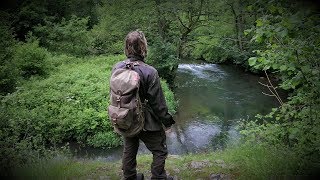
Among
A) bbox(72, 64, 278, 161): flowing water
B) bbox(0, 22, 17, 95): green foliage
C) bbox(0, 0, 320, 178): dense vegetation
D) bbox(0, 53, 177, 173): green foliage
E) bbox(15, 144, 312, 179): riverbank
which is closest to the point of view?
bbox(15, 144, 312, 179): riverbank

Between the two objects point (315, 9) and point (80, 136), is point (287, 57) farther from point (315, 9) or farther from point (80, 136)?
point (80, 136)

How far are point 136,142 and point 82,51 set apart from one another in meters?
15.9

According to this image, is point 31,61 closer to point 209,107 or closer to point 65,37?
point 65,37

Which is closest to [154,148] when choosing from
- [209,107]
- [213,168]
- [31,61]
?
[213,168]

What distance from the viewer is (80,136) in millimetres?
9984

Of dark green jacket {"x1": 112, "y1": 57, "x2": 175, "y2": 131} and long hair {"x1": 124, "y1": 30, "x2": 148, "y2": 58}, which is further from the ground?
long hair {"x1": 124, "y1": 30, "x2": 148, "y2": 58}

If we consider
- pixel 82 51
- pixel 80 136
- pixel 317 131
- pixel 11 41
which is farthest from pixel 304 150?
pixel 82 51

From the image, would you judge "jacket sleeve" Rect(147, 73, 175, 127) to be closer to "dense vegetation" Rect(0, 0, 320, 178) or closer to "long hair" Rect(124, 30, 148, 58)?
"long hair" Rect(124, 30, 148, 58)

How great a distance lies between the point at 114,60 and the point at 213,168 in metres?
12.6

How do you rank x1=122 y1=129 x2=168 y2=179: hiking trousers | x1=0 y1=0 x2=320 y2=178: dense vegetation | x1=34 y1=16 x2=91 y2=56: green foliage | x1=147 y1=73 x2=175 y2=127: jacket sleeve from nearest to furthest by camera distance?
x1=147 y1=73 x2=175 y2=127: jacket sleeve
x1=122 y1=129 x2=168 y2=179: hiking trousers
x1=0 y1=0 x2=320 y2=178: dense vegetation
x1=34 y1=16 x2=91 y2=56: green foliage

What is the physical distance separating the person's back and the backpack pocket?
303 millimetres

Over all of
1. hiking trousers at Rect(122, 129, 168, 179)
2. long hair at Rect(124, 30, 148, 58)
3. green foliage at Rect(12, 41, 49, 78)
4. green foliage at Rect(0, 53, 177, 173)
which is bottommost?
green foliage at Rect(0, 53, 177, 173)

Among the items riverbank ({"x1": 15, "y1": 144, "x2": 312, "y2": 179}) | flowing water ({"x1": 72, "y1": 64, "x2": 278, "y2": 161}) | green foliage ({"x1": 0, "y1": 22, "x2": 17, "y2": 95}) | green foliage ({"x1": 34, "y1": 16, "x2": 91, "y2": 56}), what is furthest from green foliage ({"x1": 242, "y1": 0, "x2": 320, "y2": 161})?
green foliage ({"x1": 34, "y1": 16, "x2": 91, "y2": 56})

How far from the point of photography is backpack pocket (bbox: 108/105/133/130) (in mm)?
3804
